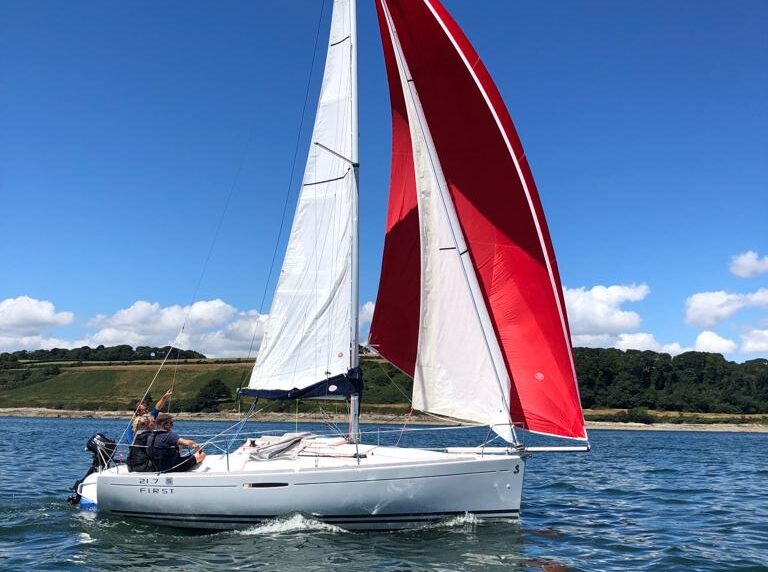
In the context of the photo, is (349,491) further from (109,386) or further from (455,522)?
(109,386)

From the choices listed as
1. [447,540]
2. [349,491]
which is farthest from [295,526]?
[447,540]

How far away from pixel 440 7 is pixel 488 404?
8.13m

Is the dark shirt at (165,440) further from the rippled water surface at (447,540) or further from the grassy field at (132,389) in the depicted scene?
the grassy field at (132,389)

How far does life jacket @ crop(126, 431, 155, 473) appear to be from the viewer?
13.6 meters

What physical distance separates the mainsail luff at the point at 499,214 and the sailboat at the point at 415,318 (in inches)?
1.1

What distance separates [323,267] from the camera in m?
Result: 14.8

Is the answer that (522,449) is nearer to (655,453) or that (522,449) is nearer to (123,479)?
(123,479)

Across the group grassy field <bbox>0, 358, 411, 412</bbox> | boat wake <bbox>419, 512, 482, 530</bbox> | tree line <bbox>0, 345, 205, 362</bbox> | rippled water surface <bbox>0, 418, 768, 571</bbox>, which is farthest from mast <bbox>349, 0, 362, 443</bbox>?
tree line <bbox>0, 345, 205, 362</bbox>

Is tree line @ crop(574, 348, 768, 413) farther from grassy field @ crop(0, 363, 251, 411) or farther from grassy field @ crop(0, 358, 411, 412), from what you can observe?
grassy field @ crop(0, 363, 251, 411)

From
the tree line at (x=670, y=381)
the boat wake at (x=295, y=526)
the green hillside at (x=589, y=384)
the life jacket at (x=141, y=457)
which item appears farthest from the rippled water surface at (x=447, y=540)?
the tree line at (x=670, y=381)

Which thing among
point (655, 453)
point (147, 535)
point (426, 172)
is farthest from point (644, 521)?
point (655, 453)

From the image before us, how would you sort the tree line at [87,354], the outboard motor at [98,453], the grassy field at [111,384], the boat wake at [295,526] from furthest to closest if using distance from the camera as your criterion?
the tree line at [87,354] < the grassy field at [111,384] < the outboard motor at [98,453] < the boat wake at [295,526]

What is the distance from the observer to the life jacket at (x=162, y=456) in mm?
13383

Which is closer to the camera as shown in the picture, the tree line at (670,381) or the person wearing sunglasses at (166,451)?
the person wearing sunglasses at (166,451)
